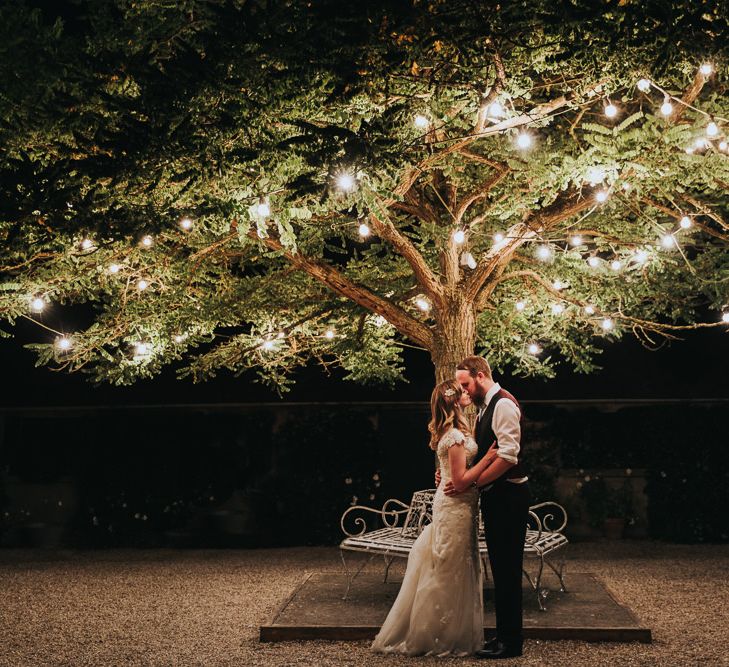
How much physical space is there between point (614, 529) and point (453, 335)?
6.49m

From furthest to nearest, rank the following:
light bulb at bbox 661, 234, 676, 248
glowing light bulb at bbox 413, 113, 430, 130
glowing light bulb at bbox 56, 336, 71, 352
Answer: glowing light bulb at bbox 56, 336, 71, 352 → light bulb at bbox 661, 234, 676, 248 → glowing light bulb at bbox 413, 113, 430, 130

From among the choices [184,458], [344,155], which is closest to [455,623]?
[344,155]

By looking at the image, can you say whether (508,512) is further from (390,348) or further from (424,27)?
(390,348)

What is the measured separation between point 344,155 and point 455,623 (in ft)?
11.4

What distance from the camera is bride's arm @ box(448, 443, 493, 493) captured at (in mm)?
6609

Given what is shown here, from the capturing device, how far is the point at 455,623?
657cm

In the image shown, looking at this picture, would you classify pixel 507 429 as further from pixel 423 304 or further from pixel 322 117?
pixel 423 304

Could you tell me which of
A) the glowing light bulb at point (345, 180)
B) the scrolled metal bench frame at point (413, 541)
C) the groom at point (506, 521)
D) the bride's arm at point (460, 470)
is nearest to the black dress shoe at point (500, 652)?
the groom at point (506, 521)

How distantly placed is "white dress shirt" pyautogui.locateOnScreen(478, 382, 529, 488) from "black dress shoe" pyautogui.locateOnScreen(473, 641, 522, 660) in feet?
3.86

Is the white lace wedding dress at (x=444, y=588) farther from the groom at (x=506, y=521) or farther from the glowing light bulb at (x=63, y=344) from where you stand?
the glowing light bulb at (x=63, y=344)

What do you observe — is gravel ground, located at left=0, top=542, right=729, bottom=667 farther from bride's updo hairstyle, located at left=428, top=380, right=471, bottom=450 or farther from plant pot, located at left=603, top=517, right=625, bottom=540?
bride's updo hairstyle, located at left=428, top=380, right=471, bottom=450

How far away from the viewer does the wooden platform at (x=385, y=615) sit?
704cm

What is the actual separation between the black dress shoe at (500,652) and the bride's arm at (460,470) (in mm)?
1141

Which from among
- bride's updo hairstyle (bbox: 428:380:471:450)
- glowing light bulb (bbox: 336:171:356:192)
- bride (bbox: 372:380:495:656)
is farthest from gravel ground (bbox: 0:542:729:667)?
glowing light bulb (bbox: 336:171:356:192)
